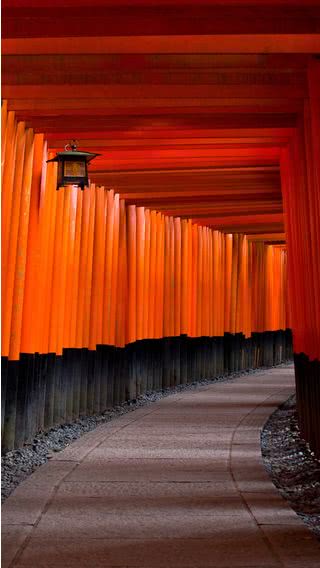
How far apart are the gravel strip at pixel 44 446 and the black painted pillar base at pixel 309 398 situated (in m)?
2.66

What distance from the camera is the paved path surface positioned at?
15.3 feet

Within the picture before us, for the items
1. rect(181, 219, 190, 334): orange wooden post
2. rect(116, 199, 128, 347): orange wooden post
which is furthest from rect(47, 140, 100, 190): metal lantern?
rect(181, 219, 190, 334): orange wooden post

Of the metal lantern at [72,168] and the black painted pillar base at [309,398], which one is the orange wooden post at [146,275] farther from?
the metal lantern at [72,168]

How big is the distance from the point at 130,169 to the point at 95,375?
117 inches

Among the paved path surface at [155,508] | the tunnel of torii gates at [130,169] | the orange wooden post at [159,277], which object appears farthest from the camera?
the orange wooden post at [159,277]

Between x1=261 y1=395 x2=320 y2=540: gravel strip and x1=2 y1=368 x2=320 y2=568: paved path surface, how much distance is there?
22 cm

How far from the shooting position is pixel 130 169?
1246cm

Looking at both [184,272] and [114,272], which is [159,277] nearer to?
[184,272]

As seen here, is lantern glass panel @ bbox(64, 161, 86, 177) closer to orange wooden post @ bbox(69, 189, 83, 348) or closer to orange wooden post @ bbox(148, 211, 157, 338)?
orange wooden post @ bbox(69, 189, 83, 348)

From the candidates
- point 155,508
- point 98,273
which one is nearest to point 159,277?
point 98,273

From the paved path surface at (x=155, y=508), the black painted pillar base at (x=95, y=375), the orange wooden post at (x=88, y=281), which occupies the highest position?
the orange wooden post at (x=88, y=281)

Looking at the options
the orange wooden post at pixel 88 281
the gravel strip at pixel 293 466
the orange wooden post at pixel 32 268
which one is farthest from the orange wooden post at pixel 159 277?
the orange wooden post at pixel 32 268

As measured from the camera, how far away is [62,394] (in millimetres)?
11336

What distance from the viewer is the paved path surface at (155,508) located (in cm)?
466
